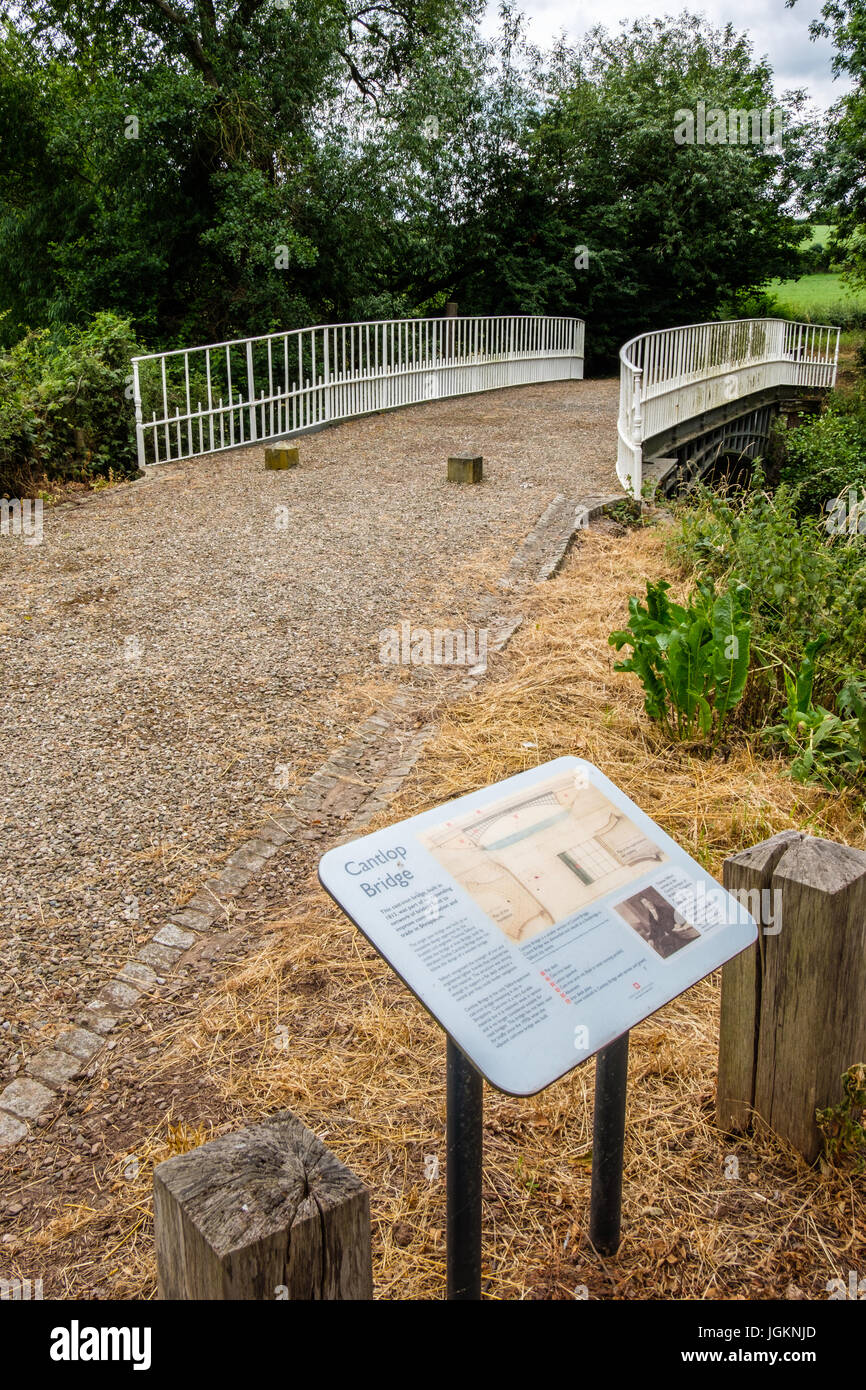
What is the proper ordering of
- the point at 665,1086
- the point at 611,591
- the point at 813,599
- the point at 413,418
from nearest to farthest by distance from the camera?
1. the point at 665,1086
2. the point at 813,599
3. the point at 611,591
4. the point at 413,418

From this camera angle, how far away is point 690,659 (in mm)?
4688

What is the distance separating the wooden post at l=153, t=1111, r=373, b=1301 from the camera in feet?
4.63

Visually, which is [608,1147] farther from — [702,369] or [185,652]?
[702,369]

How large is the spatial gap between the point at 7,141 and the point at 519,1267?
2181 centimetres

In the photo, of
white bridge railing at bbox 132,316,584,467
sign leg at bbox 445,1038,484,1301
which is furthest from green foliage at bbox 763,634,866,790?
white bridge railing at bbox 132,316,584,467

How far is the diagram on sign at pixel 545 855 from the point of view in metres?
1.93

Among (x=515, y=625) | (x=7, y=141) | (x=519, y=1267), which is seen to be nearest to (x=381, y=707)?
(x=515, y=625)

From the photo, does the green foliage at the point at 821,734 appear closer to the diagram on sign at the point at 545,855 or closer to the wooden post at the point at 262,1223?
the diagram on sign at the point at 545,855

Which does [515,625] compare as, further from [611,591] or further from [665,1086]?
[665,1086]

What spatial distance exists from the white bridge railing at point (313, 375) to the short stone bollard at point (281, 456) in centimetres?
103

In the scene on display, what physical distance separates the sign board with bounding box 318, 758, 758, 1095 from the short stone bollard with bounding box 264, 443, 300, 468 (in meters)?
10.4

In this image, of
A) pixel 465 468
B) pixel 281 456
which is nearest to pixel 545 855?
pixel 465 468

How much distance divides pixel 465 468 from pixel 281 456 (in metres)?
2.26

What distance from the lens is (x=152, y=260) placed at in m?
16.5
